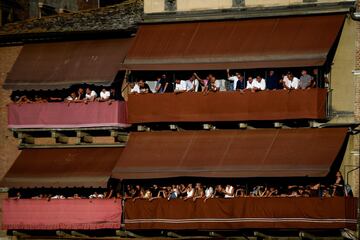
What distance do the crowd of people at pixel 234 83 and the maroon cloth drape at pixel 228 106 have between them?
0.38m

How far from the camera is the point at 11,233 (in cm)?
5256

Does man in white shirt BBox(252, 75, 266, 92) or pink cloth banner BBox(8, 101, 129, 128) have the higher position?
man in white shirt BBox(252, 75, 266, 92)

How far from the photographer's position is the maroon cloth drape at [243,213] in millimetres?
46781

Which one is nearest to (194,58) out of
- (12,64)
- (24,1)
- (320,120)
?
(320,120)

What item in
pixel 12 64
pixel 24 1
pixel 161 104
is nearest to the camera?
pixel 161 104

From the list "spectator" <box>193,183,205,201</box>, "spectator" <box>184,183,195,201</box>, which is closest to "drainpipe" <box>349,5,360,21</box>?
"spectator" <box>193,183,205,201</box>

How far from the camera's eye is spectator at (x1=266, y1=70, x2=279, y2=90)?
4932 centimetres

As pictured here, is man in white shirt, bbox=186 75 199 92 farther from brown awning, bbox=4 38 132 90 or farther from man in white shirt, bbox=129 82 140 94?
brown awning, bbox=4 38 132 90

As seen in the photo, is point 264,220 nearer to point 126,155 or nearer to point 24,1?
point 126,155

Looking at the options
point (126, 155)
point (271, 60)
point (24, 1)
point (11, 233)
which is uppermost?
point (24, 1)

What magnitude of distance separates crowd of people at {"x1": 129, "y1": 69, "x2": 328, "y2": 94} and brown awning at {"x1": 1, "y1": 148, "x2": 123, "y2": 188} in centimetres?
292

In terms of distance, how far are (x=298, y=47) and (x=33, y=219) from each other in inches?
515

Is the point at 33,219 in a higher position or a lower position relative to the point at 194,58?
lower

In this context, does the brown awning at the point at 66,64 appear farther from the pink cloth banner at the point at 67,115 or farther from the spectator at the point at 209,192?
the spectator at the point at 209,192
